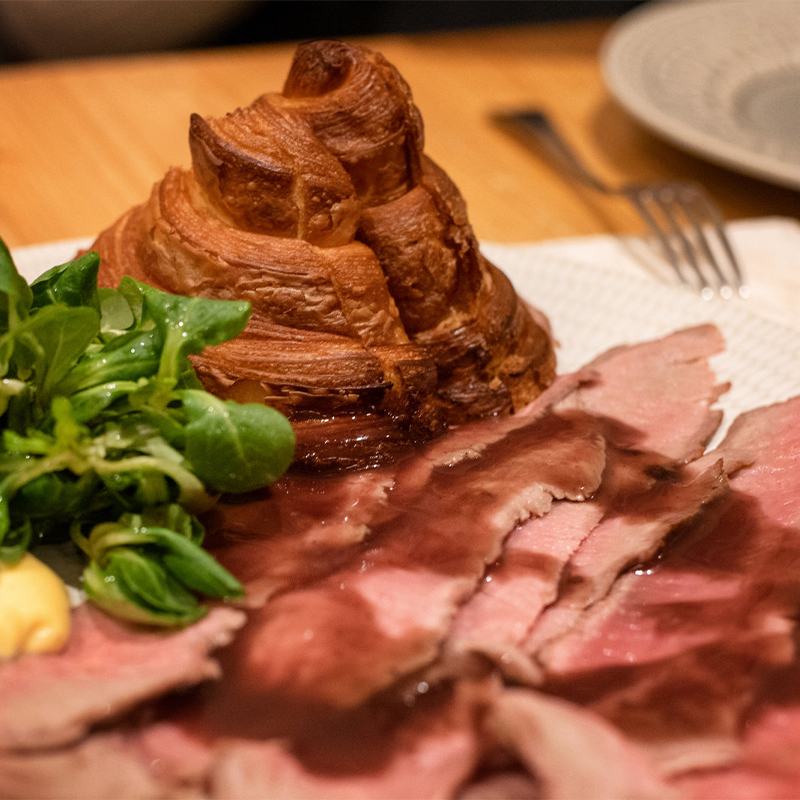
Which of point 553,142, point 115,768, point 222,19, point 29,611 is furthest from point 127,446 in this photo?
point 222,19

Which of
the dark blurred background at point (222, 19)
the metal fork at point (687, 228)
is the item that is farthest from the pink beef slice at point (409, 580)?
the dark blurred background at point (222, 19)

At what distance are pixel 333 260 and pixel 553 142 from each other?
6.64ft

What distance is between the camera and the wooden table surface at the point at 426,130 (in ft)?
10.1

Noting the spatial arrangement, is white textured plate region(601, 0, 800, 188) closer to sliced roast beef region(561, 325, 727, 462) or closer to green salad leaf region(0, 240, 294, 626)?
sliced roast beef region(561, 325, 727, 462)

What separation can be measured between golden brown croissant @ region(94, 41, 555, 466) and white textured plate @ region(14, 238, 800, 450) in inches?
16.1

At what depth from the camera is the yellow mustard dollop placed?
127 centimetres

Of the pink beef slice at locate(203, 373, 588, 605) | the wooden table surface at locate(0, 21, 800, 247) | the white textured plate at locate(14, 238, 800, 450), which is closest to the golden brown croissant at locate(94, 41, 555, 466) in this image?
the pink beef slice at locate(203, 373, 588, 605)

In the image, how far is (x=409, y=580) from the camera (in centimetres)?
147

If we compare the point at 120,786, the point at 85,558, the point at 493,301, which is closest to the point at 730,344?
the point at 493,301

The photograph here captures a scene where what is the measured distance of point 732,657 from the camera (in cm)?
135

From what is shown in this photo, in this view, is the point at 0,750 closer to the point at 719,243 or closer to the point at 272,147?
the point at 272,147

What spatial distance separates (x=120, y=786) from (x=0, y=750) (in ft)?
0.52

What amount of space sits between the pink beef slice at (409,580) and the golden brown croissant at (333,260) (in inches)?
7.2

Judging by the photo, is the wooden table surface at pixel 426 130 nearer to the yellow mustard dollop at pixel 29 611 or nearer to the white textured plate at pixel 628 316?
the white textured plate at pixel 628 316
